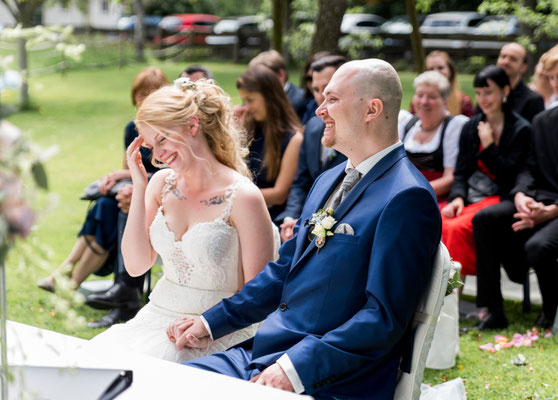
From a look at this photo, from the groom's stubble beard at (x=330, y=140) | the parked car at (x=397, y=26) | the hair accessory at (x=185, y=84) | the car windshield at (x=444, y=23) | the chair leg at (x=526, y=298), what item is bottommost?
the parked car at (x=397, y=26)

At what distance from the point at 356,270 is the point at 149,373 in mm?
827

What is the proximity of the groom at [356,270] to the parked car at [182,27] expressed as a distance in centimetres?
2611

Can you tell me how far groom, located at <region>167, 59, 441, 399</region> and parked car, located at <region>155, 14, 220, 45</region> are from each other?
2611 cm

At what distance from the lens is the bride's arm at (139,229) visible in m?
3.36

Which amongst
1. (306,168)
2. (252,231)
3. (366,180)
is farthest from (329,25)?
(366,180)

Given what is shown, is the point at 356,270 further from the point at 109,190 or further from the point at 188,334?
the point at 109,190

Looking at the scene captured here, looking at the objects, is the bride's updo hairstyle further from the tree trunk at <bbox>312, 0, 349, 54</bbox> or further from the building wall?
the building wall

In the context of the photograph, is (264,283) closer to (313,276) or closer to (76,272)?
(313,276)

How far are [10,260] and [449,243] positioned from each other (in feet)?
13.7

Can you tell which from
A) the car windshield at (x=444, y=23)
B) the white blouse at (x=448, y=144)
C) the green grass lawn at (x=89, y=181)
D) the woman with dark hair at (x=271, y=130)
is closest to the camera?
the green grass lawn at (x=89, y=181)

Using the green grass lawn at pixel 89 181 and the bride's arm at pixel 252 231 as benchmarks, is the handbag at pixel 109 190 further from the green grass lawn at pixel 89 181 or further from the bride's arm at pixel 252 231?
the bride's arm at pixel 252 231

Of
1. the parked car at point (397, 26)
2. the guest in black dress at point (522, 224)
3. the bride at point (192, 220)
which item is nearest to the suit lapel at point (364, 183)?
the bride at point (192, 220)

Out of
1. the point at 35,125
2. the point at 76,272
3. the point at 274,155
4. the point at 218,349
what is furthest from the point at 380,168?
the point at 35,125

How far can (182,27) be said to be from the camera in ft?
115
